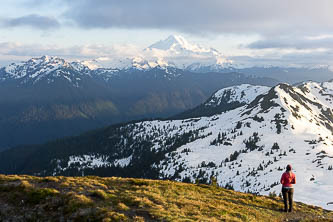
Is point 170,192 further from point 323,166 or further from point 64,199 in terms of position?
point 323,166

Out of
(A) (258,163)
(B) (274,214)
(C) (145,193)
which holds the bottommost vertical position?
(A) (258,163)

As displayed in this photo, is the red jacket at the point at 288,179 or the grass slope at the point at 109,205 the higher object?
the red jacket at the point at 288,179

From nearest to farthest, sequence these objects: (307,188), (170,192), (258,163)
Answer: (170,192) → (307,188) → (258,163)

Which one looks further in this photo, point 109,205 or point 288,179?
point 288,179

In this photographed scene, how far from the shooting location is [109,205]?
2450 centimetres

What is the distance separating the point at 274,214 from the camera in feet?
99.0

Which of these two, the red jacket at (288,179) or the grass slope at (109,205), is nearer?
the grass slope at (109,205)

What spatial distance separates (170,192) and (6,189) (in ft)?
59.4

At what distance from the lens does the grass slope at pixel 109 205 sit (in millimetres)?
22406

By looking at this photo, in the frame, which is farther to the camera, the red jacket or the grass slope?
the red jacket

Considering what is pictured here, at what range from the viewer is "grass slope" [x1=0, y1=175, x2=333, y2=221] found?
73.5 feet

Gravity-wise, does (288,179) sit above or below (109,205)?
above

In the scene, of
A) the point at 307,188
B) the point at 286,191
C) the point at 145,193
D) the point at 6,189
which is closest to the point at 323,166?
the point at 307,188

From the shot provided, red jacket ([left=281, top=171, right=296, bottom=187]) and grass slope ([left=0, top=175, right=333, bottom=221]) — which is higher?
red jacket ([left=281, top=171, right=296, bottom=187])
